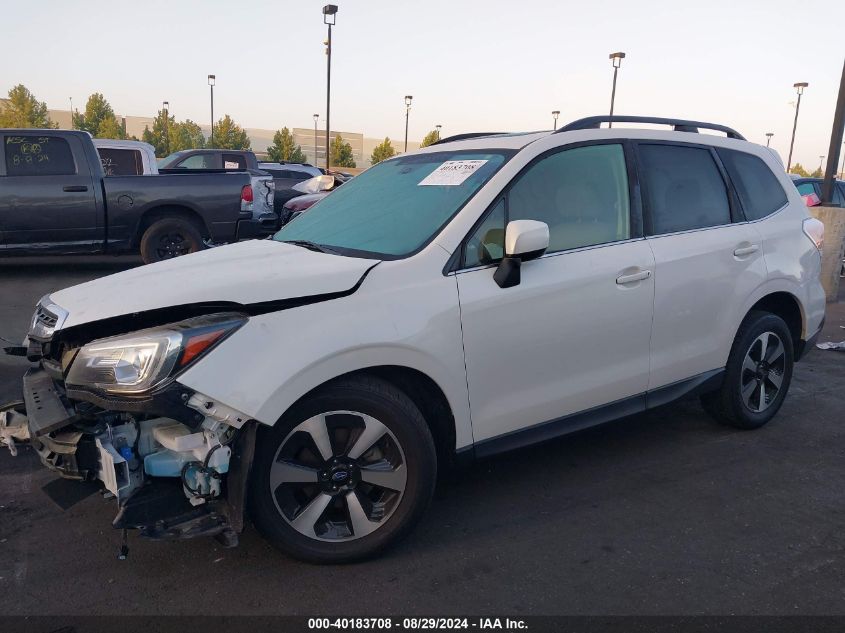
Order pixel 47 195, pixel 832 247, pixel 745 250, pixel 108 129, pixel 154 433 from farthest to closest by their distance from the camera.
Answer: pixel 108 129 → pixel 832 247 → pixel 47 195 → pixel 745 250 → pixel 154 433

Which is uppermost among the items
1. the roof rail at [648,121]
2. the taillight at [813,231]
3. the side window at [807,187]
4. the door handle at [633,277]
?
the roof rail at [648,121]

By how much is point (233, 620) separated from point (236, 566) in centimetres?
38

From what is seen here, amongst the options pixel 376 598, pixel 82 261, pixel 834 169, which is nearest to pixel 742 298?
pixel 376 598

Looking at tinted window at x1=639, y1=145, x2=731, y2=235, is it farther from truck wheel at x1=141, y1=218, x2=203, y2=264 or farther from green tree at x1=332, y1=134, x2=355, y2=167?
green tree at x1=332, y1=134, x2=355, y2=167

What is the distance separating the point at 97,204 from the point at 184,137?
51.8 m

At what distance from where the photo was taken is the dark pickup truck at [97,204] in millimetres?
9406

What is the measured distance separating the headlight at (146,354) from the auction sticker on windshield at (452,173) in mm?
1361

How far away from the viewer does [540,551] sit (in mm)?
3188

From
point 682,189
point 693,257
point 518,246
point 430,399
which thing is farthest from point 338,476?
point 682,189

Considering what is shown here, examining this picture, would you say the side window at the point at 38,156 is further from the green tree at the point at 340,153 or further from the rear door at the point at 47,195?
the green tree at the point at 340,153

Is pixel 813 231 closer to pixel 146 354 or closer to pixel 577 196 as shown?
pixel 577 196

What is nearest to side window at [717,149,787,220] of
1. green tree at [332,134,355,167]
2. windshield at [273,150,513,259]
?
windshield at [273,150,513,259]

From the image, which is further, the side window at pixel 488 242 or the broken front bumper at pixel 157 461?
the side window at pixel 488 242

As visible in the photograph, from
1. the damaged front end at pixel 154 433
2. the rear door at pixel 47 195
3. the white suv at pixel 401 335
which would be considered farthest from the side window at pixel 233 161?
the damaged front end at pixel 154 433
